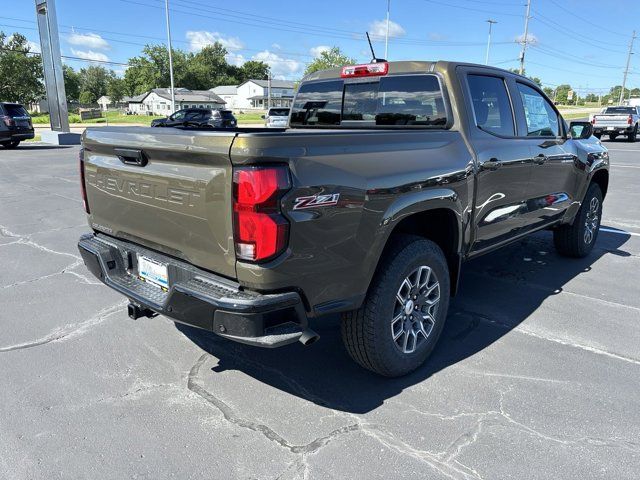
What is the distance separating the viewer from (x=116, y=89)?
409 ft

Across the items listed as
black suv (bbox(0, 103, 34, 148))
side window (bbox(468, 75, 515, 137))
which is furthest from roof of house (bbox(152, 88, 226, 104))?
side window (bbox(468, 75, 515, 137))

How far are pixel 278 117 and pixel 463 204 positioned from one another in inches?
957

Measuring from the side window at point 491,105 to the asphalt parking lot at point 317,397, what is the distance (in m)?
1.55

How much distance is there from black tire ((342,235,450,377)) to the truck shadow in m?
0.18

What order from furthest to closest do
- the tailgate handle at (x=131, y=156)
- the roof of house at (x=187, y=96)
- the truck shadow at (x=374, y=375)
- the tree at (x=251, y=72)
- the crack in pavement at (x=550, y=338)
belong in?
the tree at (x=251, y=72)
the roof of house at (x=187, y=96)
the crack in pavement at (x=550, y=338)
the truck shadow at (x=374, y=375)
the tailgate handle at (x=131, y=156)

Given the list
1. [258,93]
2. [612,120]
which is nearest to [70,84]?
[258,93]

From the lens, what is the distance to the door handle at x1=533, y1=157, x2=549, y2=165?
425cm

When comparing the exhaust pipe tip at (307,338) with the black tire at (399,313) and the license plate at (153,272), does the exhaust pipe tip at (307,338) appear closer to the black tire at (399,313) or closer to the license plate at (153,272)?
the black tire at (399,313)

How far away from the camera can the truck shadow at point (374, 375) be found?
3.04 meters

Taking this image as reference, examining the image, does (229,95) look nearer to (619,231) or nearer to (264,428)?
(619,231)

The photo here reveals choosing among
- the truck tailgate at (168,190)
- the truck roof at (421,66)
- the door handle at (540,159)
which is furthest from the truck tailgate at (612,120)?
the truck tailgate at (168,190)

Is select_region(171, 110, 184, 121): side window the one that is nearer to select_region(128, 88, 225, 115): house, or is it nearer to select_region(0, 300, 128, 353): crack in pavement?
select_region(0, 300, 128, 353): crack in pavement

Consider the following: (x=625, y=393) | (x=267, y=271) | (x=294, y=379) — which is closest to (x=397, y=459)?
(x=294, y=379)

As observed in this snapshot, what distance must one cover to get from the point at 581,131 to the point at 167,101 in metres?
102
